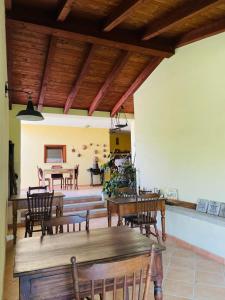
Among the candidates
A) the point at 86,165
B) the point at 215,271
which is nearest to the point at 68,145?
the point at 86,165

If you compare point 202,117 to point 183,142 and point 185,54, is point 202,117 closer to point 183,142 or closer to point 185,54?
→ point 183,142

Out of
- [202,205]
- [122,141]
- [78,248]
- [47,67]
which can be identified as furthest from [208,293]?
[122,141]

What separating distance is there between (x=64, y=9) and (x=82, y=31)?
2.13 feet

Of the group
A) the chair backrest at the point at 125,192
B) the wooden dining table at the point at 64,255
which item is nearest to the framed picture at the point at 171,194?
the chair backrest at the point at 125,192

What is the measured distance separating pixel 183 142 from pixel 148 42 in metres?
1.96

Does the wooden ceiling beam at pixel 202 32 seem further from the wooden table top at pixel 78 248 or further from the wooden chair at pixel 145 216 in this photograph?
the wooden table top at pixel 78 248

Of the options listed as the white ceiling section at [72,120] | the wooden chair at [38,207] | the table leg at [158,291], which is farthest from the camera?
the white ceiling section at [72,120]

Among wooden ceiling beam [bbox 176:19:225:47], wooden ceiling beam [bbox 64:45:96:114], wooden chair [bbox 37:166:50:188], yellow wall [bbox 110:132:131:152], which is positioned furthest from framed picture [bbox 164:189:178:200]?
yellow wall [bbox 110:132:131:152]

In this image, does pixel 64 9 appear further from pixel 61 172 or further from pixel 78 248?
pixel 61 172

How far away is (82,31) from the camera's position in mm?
4125

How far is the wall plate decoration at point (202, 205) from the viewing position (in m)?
4.01

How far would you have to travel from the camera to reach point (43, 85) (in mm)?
5484

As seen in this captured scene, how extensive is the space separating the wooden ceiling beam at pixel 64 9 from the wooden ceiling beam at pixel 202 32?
2090 millimetres

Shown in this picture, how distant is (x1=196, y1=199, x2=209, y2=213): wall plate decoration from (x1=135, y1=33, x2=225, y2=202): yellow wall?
87mm
